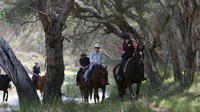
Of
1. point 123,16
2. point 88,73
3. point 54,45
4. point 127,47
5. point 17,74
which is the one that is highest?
point 123,16

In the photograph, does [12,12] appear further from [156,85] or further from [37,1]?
[156,85]

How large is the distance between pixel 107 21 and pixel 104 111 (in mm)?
8587

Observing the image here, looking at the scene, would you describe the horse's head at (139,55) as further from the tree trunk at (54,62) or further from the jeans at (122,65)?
the tree trunk at (54,62)

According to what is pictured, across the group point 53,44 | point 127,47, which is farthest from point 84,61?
point 53,44

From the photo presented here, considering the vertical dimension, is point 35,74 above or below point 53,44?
below

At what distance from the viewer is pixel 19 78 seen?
13109 millimetres

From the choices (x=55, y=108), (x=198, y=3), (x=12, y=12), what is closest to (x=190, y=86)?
(x=198, y=3)

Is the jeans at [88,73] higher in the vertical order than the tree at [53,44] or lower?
lower

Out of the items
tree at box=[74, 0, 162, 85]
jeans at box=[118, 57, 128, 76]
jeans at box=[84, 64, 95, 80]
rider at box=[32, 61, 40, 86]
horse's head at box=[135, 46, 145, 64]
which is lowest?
rider at box=[32, 61, 40, 86]

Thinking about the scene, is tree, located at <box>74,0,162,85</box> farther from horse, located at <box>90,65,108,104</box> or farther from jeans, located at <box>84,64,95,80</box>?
horse, located at <box>90,65,108,104</box>

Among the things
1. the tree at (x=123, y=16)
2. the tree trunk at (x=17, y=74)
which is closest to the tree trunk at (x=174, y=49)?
the tree at (x=123, y=16)

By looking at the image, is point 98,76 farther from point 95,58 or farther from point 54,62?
point 54,62

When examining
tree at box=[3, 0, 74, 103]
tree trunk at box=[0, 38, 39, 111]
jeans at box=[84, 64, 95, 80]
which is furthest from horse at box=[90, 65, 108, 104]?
tree trunk at box=[0, 38, 39, 111]

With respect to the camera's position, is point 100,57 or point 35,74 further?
point 35,74
